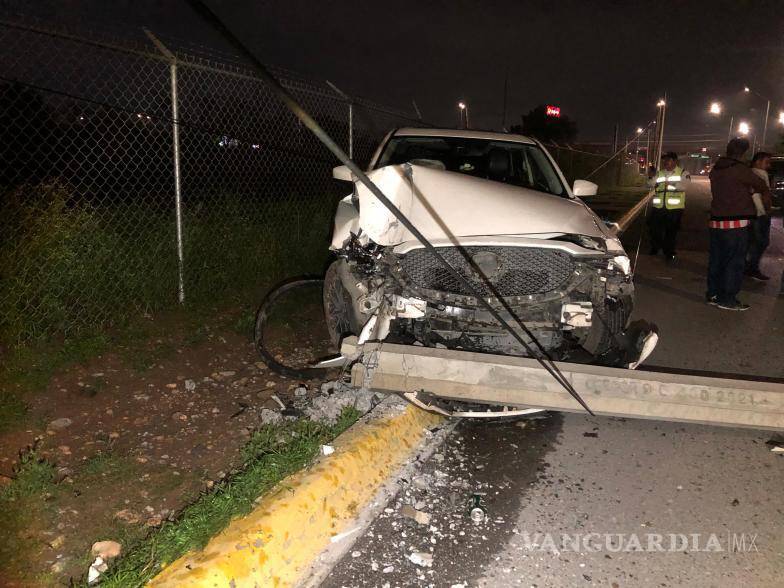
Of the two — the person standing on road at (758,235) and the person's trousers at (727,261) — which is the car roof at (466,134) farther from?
the person standing on road at (758,235)

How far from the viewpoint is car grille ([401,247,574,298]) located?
3.64m

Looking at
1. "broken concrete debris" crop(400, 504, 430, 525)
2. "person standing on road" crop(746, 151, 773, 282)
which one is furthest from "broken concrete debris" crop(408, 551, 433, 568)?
"person standing on road" crop(746, 151, 773, 282)

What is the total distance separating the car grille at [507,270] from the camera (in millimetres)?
3645

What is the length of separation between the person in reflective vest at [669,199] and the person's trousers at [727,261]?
3.01 metres

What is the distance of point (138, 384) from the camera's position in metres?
4.04

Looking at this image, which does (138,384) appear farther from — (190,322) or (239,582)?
(239,582)

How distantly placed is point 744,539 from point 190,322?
4.10 metres

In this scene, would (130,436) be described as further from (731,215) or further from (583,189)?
(731,215)

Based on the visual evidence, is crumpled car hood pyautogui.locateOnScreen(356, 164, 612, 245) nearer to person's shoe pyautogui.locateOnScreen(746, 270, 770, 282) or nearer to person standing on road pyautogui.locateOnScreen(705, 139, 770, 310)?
person standing on road pyautogui.locateOnScreen(705, 139, 770, 310)

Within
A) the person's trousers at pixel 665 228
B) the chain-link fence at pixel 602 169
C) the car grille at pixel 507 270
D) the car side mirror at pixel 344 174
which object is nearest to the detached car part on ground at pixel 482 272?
the car grille at pixel 507 270

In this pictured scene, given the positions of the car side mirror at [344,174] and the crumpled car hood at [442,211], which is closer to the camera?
the crumpled car hood at [442,211]

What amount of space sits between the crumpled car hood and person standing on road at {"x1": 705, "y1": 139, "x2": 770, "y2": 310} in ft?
12.2

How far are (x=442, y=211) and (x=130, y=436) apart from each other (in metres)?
2.24

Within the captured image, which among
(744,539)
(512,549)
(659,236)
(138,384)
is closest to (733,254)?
(659,236)
